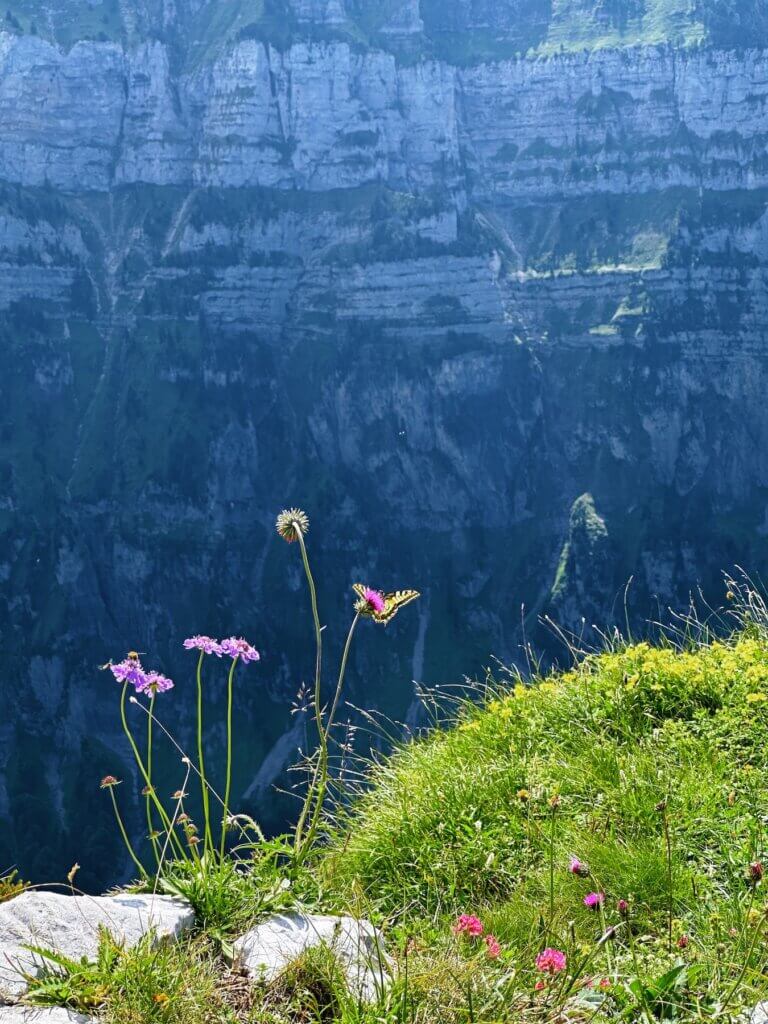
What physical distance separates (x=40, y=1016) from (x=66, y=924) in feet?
2.78

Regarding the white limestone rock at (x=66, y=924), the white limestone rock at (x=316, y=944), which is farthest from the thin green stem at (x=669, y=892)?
the white limestone rock at (x=66, y=924)

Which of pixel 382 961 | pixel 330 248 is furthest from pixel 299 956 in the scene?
pixel 330 248

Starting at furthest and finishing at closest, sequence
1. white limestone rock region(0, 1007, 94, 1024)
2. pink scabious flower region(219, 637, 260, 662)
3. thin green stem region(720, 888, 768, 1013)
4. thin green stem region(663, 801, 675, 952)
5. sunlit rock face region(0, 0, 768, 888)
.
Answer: sunlit rock face region(0, 0, 768, 888) < pink scabious flower region(219, 637, 260, 662) < thin green stem region(663, 801, 675, 952) < white limestone rock region(0, 1007, 94, 1024) < thin green stem region(720, 888, 768, 1013)

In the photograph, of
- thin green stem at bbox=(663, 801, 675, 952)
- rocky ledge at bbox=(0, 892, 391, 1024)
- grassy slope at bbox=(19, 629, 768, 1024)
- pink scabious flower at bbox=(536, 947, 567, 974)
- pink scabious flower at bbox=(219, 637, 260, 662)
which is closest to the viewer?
pink scabious flower at bbox=(536, 947, 567, 974)

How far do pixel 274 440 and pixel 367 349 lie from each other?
21883 millimetres

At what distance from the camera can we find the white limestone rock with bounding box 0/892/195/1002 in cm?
733

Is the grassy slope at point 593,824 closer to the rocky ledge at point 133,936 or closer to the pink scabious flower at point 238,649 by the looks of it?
the rocky ledge at point 133,936

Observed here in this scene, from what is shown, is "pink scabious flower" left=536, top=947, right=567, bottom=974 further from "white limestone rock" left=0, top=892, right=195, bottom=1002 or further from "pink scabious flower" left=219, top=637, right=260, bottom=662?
"pink scabious flower" left=219, top=637, right=260, bottom=662

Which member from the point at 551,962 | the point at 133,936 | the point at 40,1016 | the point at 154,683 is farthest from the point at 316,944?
the point at 154,683

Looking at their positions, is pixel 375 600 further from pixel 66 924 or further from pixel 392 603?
pixel 66 924

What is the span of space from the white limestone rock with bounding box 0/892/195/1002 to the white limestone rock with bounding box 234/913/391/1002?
1.96 feet

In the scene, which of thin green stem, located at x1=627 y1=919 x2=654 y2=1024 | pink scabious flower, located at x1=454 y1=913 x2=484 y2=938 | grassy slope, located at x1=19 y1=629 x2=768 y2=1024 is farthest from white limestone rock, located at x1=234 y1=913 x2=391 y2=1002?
thin green stem, located at x1=627 y1=919 x2=654 y2=1024

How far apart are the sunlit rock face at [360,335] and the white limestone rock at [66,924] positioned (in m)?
131

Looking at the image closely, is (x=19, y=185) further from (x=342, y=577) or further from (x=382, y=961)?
(x=382, y=961)
